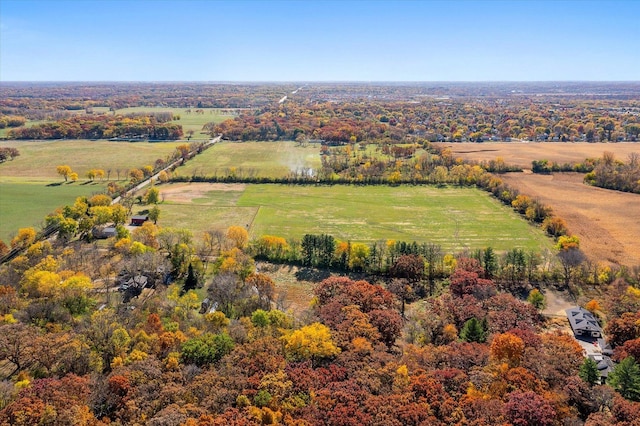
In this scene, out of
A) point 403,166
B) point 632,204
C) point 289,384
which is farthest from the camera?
point 403,166

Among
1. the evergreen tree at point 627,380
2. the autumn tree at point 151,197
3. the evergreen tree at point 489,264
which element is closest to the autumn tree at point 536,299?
the evergreen tree at point 489,264

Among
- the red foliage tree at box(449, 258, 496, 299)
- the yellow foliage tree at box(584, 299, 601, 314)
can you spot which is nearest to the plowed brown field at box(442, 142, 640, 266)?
the yellow foliage tree at box(584, 299, 601, 314)

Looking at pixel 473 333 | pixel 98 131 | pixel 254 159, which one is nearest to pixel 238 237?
pixel 473 333

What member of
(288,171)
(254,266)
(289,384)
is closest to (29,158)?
(288,171)

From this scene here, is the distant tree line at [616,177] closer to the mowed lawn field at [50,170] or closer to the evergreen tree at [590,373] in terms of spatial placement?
the evergreen tree at [590,373]

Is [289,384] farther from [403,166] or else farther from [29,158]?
[29,158]

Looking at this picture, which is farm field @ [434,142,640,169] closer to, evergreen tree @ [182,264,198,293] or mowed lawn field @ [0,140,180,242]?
evergreen tree @ [182,264,198,293]
